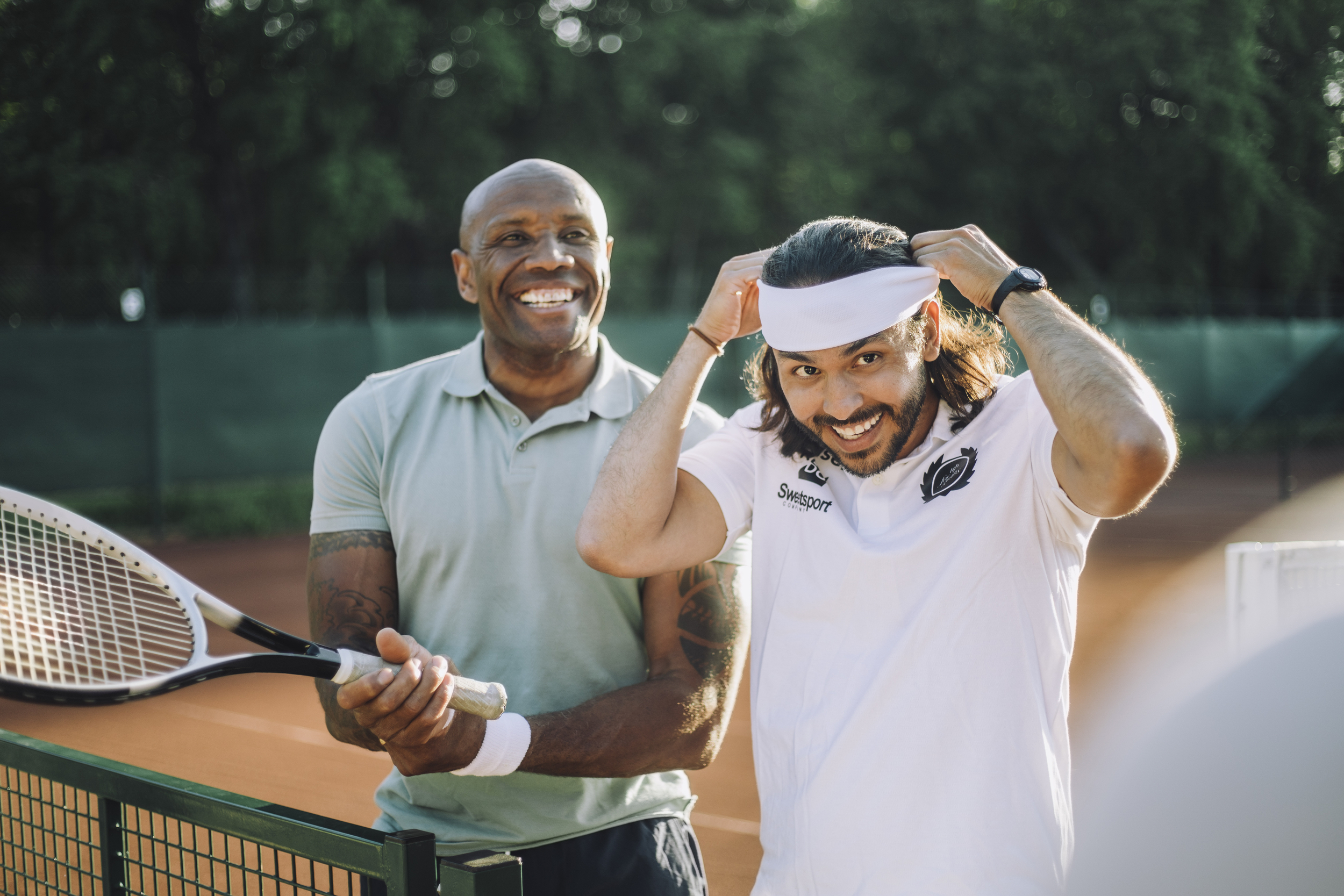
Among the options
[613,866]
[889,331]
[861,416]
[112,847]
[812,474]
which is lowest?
[613,866]

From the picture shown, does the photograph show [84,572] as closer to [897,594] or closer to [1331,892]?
Answer: [897,594]

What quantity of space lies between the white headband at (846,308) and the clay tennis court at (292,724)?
2.64m

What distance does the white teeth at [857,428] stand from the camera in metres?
2.13

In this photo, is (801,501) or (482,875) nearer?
(482,875)

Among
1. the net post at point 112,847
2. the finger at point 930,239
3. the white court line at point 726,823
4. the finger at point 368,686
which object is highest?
the finger at point 930,239

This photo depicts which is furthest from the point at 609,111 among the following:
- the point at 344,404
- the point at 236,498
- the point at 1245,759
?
the point at 1245,759

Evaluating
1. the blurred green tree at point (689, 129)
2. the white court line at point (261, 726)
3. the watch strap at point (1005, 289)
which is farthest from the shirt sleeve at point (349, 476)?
the blurred green tree at point (689, 129)

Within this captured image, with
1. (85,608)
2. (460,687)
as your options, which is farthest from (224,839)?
(85,608)

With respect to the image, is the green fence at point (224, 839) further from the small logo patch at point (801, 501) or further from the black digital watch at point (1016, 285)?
the black digital watch at point (1016, 285)

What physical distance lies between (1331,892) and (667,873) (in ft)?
5.48

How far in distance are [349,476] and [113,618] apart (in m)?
0.59

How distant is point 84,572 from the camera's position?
82.5 inches

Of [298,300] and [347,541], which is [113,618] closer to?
[347,541]

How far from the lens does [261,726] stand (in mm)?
6953
